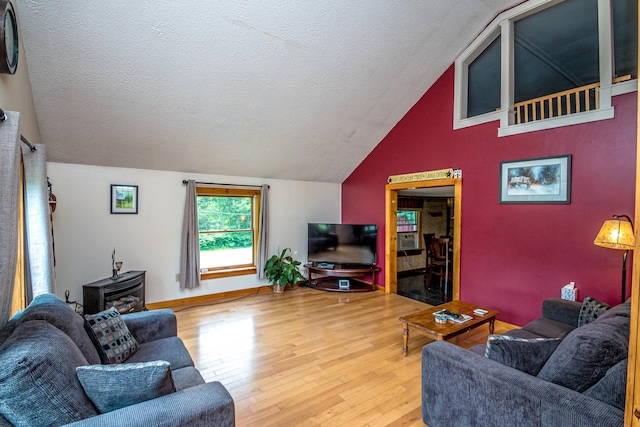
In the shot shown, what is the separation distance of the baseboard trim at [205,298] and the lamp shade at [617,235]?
15.1 feet

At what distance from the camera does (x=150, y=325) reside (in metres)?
2.42

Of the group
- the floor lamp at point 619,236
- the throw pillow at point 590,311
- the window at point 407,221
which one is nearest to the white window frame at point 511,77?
the floor lamp at point 619,236

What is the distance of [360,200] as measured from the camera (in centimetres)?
606

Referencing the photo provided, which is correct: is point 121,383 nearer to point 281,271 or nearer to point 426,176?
point 281,271

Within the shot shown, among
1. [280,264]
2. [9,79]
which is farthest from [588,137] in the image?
[9,79]

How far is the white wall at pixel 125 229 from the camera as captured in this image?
3.90 metres

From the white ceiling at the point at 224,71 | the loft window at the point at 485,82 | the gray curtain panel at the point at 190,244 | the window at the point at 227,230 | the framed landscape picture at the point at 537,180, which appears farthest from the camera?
the window at the point at 227,230

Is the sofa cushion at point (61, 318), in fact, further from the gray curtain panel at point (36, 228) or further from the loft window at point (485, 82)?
the loft window at point (485, 82)

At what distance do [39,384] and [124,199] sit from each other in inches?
145

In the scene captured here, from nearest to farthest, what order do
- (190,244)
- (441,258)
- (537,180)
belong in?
(537,180), (190,244), (441,258)

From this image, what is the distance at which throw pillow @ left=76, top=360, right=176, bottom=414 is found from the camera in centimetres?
127

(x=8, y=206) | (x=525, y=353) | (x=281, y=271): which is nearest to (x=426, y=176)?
(x=281, y=271)

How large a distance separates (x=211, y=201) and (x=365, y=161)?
9.60ft

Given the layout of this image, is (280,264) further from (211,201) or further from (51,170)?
(51,170)
